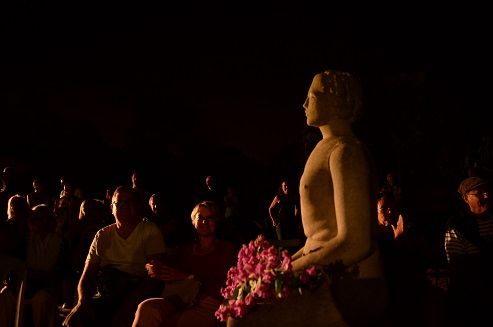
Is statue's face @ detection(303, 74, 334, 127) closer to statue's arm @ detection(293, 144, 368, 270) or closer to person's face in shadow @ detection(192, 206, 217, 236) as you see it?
statue's arm @ detection(293, 144, 368, 270)

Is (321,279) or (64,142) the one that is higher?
(64,142)

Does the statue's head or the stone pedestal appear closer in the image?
the stone pedestal

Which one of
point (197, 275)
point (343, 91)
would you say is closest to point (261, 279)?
point (343, 91)

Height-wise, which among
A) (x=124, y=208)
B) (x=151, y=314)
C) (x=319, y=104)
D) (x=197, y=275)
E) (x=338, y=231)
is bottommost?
(x=151, y=314)

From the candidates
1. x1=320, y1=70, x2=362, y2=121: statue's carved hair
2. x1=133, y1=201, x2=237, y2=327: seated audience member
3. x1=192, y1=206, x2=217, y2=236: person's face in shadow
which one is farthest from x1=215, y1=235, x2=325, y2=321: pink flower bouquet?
x1=192, y1=206, x2=217, y2=236: person's face in shadow

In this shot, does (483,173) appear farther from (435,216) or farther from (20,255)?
(20,255)

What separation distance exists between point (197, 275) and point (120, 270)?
0.92 m

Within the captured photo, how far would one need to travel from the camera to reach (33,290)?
7.04m

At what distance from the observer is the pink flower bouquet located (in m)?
3.05

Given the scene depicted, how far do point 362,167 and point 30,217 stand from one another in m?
5.51

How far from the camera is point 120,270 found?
6082mm

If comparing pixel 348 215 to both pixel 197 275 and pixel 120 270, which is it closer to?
pixel 197 275

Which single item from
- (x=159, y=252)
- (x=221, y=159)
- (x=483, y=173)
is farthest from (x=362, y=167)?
(x=221, y=159)

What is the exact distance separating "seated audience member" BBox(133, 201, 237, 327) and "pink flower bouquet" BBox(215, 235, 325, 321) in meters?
1.96
